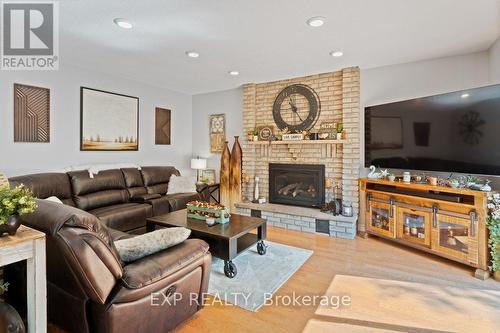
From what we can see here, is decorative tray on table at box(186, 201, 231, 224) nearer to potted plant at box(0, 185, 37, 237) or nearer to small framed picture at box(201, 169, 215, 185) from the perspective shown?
potted plant at box(0, 185, 37, 237)

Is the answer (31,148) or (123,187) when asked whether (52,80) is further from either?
(123,187)

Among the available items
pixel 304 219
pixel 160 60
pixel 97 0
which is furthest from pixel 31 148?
pixel 304 219

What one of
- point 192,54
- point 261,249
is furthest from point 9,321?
point 192,54

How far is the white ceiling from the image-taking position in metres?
2.27

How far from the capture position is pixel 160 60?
3.62 meters

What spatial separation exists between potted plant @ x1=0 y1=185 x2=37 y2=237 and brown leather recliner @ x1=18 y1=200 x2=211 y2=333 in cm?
9

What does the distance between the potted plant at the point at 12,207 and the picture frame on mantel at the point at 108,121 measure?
10.0ft

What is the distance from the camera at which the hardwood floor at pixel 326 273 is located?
1890 mm

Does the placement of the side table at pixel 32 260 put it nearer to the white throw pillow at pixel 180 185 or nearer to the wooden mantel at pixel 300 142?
the white throw pillow at pixel 180 185

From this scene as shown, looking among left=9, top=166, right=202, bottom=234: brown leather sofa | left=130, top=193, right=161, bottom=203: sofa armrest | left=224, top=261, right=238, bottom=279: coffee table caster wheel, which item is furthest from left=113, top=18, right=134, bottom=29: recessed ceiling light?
left=224, top=261, right=238, bottom=279: coffee table caster wheel

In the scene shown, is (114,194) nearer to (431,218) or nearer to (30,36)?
(30,36)

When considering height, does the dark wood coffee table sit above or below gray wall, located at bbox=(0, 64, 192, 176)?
below

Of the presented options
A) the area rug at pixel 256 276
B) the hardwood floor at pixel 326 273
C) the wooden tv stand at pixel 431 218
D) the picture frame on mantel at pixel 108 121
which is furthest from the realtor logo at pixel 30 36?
the wooden tv stand at pixel 431 218

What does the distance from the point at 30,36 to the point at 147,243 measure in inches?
107
